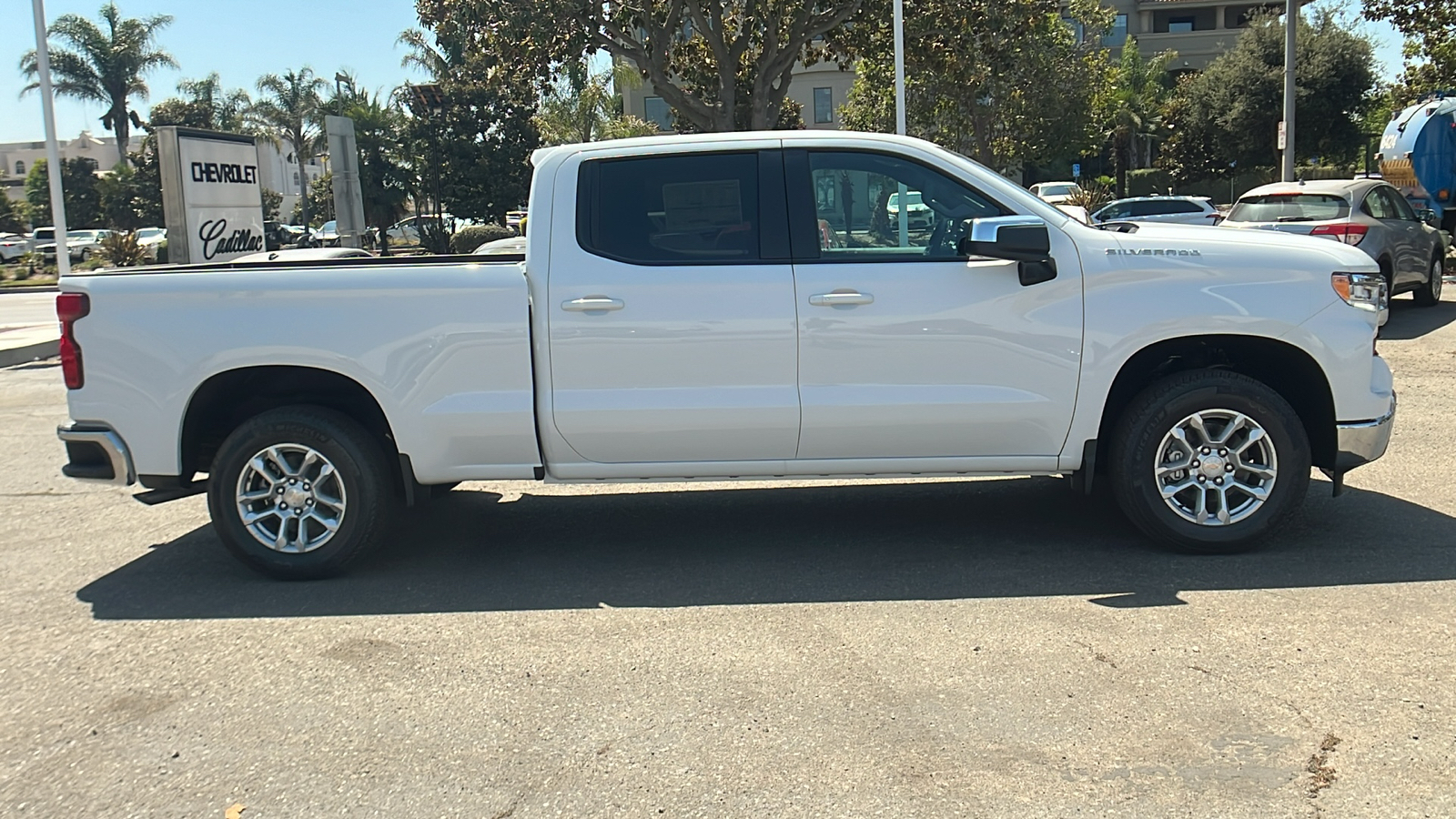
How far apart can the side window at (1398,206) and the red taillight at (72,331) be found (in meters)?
13.6

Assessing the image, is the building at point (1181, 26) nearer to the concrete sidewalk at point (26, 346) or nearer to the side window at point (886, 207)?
the concrete sidewalk at point (26, 346)

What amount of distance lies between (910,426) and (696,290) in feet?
3.69

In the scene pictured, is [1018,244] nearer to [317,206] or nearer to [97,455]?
[97,455]

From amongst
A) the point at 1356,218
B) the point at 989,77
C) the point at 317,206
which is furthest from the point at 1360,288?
the point at 317,206

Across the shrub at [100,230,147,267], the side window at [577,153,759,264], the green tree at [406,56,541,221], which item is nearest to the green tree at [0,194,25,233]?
the green tree at [406,56,541,221]

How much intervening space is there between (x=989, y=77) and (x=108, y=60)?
172 feet

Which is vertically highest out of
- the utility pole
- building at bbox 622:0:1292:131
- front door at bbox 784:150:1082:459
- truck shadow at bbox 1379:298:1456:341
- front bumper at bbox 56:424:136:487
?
building at bbox 622:0:1292:131

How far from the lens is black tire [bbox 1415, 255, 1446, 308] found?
15070mm

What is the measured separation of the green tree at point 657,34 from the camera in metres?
19.5

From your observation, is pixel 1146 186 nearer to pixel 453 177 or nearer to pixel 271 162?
pixel 453 177

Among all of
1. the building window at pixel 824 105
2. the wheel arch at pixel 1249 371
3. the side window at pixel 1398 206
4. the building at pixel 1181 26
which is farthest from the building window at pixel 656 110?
the wheel arch at pixel 1249 371

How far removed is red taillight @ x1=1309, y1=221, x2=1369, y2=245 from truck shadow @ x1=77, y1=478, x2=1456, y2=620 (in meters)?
7.54

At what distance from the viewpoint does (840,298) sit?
5434 mm

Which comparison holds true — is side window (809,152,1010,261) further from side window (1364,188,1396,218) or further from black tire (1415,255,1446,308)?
black tire (1415,255,1446,308)
